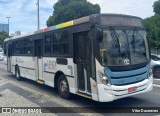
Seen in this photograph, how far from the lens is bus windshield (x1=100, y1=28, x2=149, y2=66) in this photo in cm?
730

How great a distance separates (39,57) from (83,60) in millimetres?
4074

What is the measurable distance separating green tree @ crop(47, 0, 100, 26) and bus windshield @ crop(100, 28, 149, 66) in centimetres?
3135

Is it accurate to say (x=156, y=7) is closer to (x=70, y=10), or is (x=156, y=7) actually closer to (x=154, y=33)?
(x=154, y=33)

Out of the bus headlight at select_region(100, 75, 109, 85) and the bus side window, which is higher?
the bus side window

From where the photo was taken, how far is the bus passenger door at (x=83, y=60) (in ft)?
25.8

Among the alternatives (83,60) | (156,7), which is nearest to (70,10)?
(156,7)

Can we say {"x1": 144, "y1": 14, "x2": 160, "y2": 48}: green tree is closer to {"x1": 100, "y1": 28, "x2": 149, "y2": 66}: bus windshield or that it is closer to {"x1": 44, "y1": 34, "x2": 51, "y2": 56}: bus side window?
{"x1": 44, "y1": 34, "x2": 51, "y2": 56}: bus side window

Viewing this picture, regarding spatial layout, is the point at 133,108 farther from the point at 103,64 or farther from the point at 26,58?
the point at 26,58

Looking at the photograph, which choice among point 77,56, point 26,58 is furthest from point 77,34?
point 26,58

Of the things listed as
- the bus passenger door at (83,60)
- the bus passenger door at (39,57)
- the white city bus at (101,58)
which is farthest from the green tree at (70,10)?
the bus passenger door at (83,60)

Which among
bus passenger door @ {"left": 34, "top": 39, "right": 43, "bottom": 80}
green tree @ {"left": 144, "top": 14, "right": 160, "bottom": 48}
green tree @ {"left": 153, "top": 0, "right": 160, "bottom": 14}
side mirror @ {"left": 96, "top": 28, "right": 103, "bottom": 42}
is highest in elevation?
green tree @ {"left": 153, "top": 0, "right": 160, "bottom": 14}

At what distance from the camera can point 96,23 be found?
292 inches

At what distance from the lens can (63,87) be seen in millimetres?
9531

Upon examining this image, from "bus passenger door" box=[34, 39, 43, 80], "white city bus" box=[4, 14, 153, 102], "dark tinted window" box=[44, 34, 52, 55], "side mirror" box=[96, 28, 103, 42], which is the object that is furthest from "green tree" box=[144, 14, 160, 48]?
"side mirror" box=[96, 28, 103, 42]
